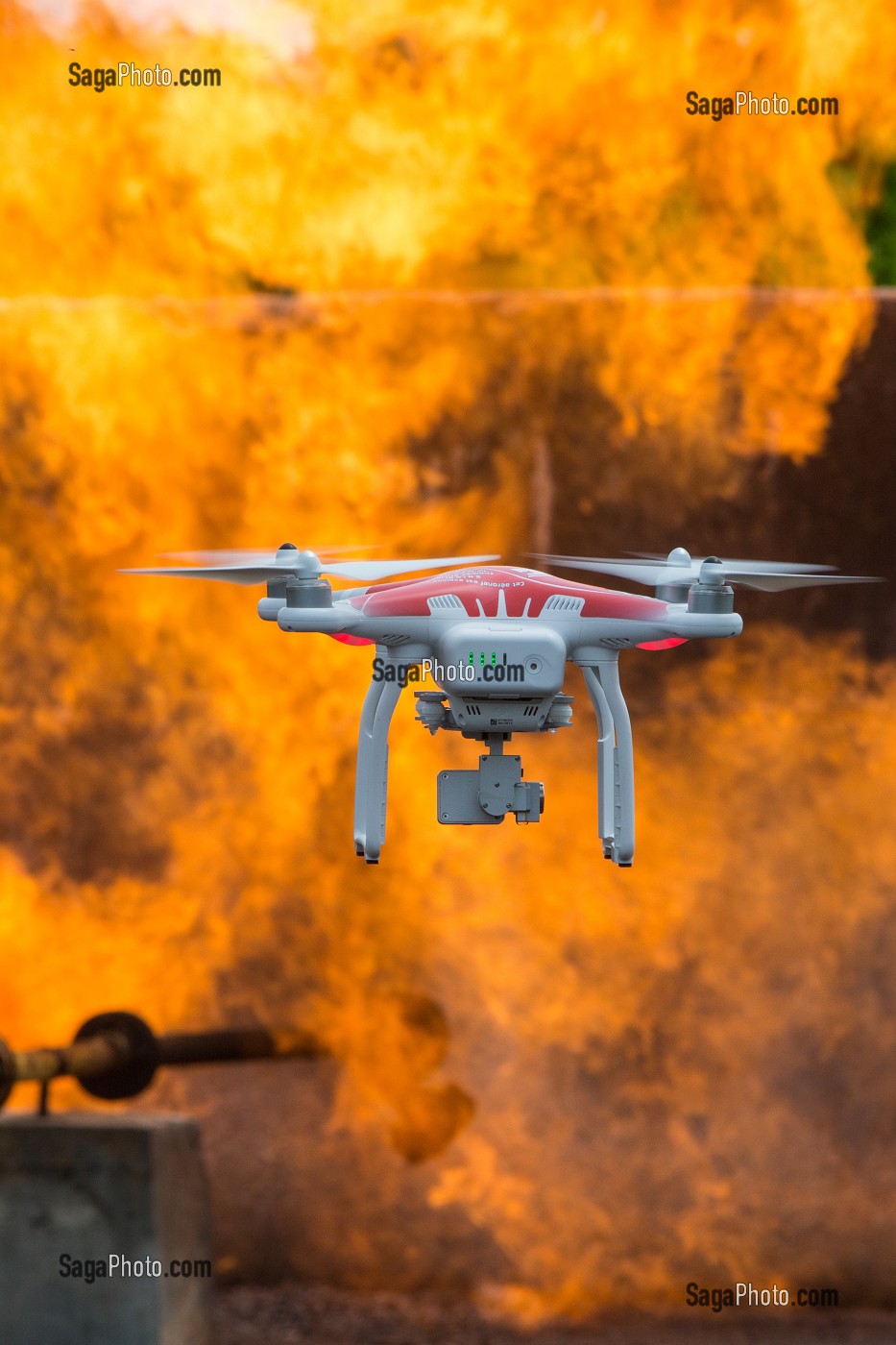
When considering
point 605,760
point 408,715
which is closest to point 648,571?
point 605,760

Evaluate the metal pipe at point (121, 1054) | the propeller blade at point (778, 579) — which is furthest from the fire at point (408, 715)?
the propeller blade at point (778, 579)

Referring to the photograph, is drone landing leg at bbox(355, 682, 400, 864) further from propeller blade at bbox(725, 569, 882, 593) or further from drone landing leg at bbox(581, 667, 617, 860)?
propeller blade at bbox(725, 569, 882, 593)

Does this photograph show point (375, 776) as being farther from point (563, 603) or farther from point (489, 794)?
point (563, 603)

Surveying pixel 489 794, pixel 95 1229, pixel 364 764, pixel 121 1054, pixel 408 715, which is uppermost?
pixel 408 715

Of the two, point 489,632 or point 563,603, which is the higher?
point 563,603

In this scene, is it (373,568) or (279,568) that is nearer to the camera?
(279,568)

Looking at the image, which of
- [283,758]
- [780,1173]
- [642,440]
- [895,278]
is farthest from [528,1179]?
[895,278]

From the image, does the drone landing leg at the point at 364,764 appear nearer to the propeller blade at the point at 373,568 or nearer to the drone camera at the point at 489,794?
the drone camera at the point at 489,794
